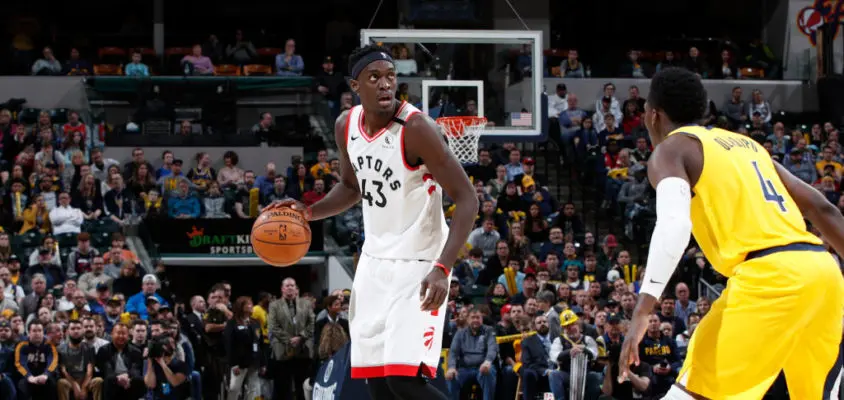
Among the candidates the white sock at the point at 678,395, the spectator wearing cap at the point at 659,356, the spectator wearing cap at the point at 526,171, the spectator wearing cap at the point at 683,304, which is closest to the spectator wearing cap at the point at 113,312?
the spectator wearing cap at the point at 659,356

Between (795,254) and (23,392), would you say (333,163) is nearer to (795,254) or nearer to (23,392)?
(23,392)

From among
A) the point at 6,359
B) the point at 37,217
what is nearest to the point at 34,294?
the point at 6,359

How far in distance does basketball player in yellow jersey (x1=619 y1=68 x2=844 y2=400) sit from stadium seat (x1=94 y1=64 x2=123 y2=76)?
1833cm

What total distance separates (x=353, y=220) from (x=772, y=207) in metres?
12.5

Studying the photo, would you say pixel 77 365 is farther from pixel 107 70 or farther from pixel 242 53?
pixel 242 53

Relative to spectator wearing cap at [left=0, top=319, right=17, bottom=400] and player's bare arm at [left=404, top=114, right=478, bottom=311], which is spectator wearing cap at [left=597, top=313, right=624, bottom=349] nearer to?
spectator wearing cap at [left=0, top=319, right=17, bottom=400]

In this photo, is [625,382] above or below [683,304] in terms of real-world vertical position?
below

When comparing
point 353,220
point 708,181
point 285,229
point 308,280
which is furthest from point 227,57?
point 708,181

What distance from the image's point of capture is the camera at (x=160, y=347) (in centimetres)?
1316

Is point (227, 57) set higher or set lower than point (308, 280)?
higher

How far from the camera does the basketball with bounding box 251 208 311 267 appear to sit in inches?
254

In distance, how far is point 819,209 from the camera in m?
5.03

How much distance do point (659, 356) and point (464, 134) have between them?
330cm

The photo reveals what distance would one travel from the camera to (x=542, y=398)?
1337cm
